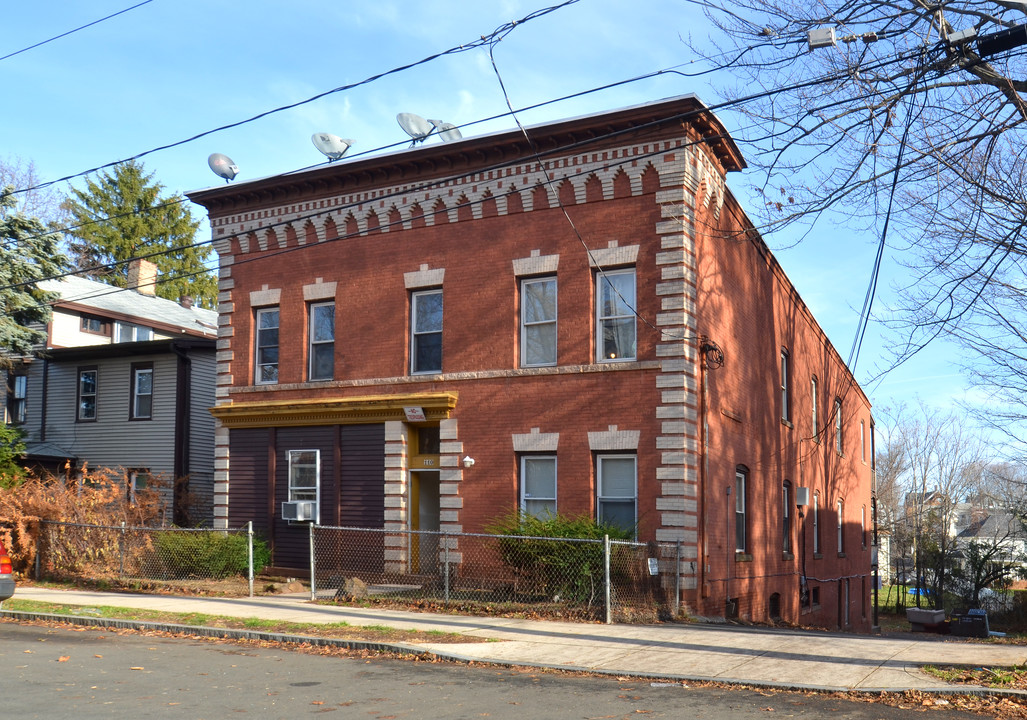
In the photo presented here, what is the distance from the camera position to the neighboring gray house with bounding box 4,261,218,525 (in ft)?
91.2

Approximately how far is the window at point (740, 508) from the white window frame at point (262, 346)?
10494 mm

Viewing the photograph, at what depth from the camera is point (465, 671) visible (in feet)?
35.8

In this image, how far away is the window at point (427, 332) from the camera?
795 inches

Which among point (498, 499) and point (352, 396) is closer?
point (498, 499)

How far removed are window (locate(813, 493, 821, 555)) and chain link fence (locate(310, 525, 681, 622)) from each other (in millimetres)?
12350

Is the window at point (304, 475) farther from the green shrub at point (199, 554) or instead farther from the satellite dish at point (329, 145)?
the satellite dish at point (329, 145)

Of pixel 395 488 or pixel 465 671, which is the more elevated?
pixel 395 488

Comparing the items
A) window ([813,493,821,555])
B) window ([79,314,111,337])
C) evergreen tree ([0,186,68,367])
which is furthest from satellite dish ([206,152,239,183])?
window ([813,493,821,555])

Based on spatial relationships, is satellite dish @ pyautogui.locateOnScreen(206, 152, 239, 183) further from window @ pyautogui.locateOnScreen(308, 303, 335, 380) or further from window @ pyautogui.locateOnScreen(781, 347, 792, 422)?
window @ pyautogui.locateOnScreen(781, 347, 792, 422)

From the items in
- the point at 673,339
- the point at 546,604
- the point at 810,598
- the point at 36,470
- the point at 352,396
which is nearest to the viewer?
the point at 546,604

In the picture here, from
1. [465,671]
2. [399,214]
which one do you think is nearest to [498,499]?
[399,214]

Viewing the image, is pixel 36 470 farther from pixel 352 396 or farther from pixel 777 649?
pixel 777 649

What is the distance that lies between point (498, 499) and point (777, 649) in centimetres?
764

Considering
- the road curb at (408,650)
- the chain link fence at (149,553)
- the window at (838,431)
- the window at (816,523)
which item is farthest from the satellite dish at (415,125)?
the window at (838,431)
